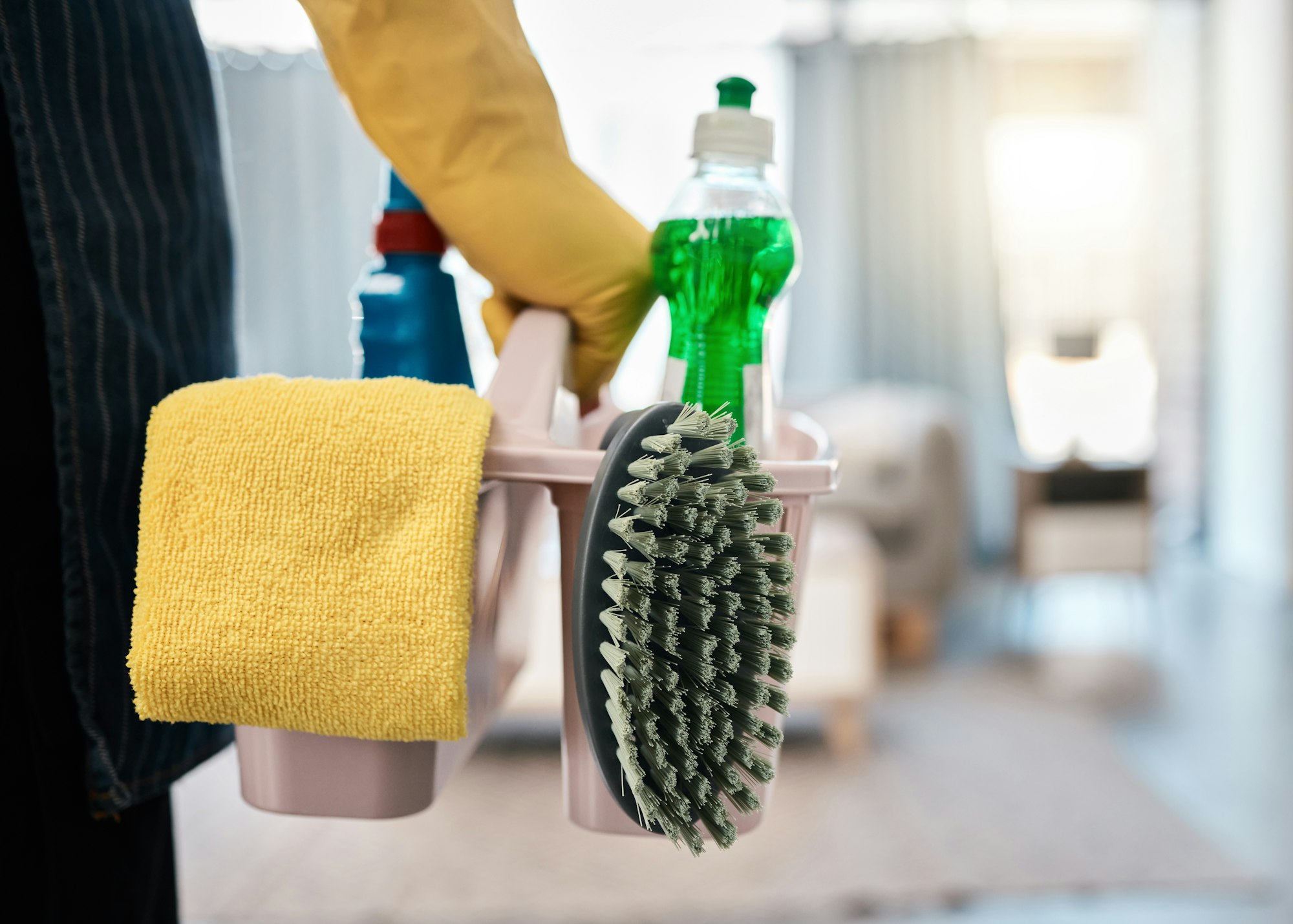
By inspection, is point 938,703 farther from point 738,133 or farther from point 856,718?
point 738,133

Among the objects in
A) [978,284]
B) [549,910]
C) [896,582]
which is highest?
[978,284]

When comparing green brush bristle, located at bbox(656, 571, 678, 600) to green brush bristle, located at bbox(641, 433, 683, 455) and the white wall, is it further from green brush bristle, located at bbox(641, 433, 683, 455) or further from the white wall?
the white wall

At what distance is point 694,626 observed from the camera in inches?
9.5

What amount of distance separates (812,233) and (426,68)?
10.6 feet

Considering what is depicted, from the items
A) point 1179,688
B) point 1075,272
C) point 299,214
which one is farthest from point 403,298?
point 1075,272

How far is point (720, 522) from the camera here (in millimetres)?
244

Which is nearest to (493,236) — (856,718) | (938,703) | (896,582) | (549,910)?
(549,910)

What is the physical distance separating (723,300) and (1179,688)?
224 cm

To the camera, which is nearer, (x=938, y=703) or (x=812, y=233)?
(x=938, y=703)

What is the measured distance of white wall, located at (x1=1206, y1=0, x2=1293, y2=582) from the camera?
2.98m

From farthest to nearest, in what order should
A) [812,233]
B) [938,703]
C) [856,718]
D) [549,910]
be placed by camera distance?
[812,233] → [938,703] → [856,718] → [549,910]

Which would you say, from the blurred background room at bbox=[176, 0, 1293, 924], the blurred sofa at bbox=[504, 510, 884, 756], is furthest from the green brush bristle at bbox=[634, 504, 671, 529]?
the blurred sofa at bbox=[504, 510, 884, 756]

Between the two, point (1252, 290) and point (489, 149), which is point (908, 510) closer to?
point (1252, 290)

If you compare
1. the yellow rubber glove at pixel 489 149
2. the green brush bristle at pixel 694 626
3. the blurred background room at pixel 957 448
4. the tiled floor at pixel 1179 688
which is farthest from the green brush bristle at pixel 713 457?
the tiled floor at pixel 1179 688
